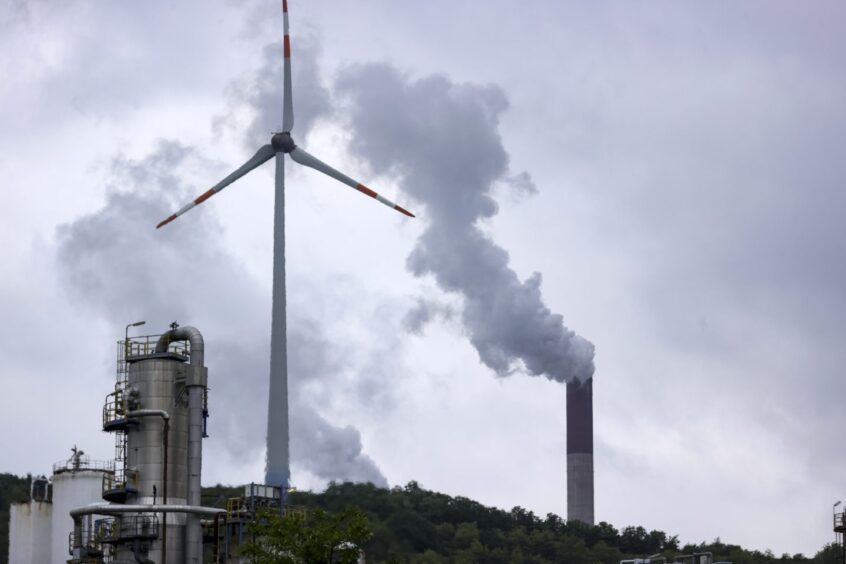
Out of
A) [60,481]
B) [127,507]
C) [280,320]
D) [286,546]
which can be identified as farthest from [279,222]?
[286,546]

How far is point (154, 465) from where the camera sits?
9288 cm

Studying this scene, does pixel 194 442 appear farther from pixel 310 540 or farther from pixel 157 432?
pixel 310 540

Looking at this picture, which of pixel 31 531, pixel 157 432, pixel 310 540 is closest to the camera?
pixel 310 540

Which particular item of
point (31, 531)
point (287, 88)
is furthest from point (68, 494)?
point (287, 88)

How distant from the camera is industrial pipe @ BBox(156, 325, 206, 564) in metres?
91.8

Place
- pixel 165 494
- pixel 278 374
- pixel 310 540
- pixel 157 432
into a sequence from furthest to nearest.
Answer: pixel 278 374, pixel 157 432, pixel 165 494, pixel 310 540

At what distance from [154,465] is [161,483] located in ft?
4.00

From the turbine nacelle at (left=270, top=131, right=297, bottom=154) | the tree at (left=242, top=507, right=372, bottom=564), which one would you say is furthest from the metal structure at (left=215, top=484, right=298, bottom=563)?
the turbine nacelle at (left=270, top=131, right=297, bottom=154)

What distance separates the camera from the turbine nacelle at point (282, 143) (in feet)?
414

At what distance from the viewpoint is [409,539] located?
18912 cm

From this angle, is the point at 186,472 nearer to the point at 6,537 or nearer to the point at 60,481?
the point at 60,481

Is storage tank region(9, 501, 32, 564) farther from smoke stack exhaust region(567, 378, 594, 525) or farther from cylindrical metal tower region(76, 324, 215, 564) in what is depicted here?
smoke stack exhaust region(567, 378, 594, 525)

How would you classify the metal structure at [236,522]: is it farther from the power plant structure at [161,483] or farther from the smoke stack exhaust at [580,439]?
the smoke stack exhaust at [580,439]

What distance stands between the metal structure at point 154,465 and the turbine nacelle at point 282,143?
31993mm
